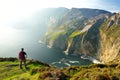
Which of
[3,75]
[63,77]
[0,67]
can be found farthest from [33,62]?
[63,77]

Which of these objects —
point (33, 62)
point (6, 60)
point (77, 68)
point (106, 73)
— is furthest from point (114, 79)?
point (6, 60)

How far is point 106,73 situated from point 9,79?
419 inches

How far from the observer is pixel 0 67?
1433 inches

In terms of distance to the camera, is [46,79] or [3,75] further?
[3,75]

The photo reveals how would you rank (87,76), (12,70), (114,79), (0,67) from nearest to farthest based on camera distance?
(114,79) → (87,76) → (12,70) → (0,67)

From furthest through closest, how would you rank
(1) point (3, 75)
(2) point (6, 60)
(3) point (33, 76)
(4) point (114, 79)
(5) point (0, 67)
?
(2) point (6, 60), (5) point (0, 67), (1) point (3, 75), (3) point (33, 76), (4) point (114, 79)

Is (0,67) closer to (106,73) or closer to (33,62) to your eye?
(33,62)

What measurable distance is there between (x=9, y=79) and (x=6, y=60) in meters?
15.1

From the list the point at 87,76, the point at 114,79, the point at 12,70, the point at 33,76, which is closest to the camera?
the point at 114,79

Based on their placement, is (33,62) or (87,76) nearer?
(87,76)

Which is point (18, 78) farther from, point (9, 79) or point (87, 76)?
point (87, 76)

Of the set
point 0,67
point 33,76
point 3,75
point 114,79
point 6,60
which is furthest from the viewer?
point 6,60

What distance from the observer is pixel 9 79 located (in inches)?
1119

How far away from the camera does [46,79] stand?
2320 centimetres
